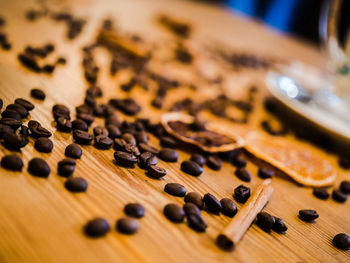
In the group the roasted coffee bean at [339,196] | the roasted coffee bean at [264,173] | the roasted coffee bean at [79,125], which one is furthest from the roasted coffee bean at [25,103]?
the roasted coffee bean at [339,196]

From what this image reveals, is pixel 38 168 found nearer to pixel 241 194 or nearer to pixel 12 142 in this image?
pixel 12 142

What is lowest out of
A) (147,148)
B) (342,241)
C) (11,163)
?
(11,163)

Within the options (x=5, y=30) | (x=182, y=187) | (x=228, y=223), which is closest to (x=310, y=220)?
(x=228, y=223)

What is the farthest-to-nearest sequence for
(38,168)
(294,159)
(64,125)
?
(294,159)
(64,125)
(38,168)

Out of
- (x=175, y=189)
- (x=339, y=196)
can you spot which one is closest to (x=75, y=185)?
(x=175, y=189)

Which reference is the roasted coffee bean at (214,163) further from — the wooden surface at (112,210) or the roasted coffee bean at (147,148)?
the roasted coffee bean at (147,148)

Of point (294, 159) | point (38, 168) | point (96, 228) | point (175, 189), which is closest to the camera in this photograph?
point (96, 228)

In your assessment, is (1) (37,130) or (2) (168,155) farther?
(2) (168,155)
